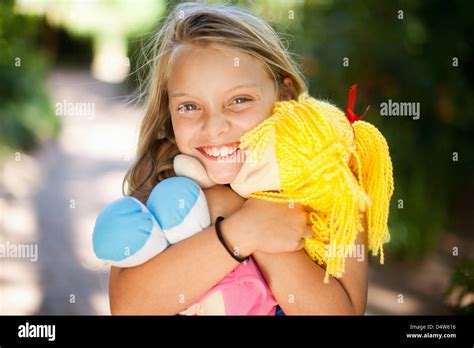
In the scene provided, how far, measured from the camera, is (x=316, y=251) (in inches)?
47.7

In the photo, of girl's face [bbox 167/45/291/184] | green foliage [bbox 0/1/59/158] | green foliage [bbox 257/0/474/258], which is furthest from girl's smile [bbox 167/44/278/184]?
green foliage [bbox 0/1/59/158]

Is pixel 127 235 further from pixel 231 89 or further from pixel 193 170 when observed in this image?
pixel 231 89

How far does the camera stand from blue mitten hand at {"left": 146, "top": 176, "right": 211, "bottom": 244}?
114 centimetres

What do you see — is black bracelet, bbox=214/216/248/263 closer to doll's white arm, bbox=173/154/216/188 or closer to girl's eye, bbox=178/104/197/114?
doll's white arm, bbox=173/154/216/188

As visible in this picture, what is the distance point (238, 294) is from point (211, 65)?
15.1 inches

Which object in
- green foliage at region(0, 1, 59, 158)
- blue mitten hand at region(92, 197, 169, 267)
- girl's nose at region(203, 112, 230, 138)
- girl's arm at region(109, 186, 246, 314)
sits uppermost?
green foliage at region(0, 1, 59, 158)

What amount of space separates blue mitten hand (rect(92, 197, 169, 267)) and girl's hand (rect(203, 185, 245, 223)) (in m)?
0.11

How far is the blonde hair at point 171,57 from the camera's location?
1207 millimetres

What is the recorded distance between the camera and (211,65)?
1.17 m

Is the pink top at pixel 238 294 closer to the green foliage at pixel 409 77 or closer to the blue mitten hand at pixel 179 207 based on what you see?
the blue mitten hand at pixel 179 207
